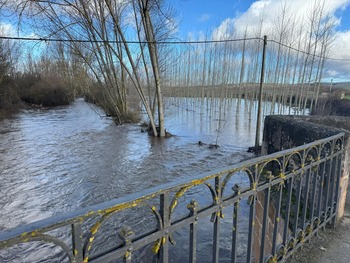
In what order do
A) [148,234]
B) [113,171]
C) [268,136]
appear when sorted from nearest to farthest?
[148,234] < [268,136] < [113,171]

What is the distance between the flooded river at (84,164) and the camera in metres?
4.97

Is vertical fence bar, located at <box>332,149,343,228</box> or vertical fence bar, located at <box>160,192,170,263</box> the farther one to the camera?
vertical fence bar, located at <box>332,149,343,228</box>

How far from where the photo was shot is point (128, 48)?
40.2 ft

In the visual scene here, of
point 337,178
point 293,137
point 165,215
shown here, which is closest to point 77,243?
point 165,215

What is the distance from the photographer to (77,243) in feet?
2.93

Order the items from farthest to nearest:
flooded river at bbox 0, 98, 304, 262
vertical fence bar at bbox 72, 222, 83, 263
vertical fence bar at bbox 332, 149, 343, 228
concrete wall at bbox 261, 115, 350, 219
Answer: flooded river at bbox 0, 98, 304, 262 < concrete wall at bbox 261, 115, 350, 219 < vertical fence bar at bbox 332, 149, 343, 228 < vertical fence bar at bbox 72, 222, 83, 263

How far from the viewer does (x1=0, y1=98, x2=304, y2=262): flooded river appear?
4.97 metres

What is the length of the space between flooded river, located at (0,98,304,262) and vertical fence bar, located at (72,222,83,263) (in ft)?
12.8

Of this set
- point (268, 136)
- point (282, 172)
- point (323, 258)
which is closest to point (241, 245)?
point (323, 258)

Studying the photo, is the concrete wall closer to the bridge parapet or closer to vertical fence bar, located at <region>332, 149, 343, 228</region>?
vertical fence bar, located at <region>332, 149, 343, 228</region>

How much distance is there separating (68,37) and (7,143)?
6649 mm

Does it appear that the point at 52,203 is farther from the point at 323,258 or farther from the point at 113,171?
the point at 323,258

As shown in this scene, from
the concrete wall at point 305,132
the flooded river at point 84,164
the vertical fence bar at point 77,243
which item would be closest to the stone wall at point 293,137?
the concrete wall at point 305,132

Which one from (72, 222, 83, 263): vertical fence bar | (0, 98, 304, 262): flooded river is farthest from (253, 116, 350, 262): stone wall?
(72, 222, 83, 263): vertical fence bar
